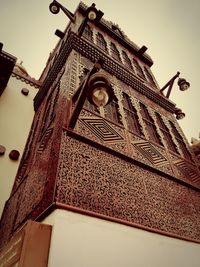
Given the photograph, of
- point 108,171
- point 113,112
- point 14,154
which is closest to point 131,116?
point 113,112

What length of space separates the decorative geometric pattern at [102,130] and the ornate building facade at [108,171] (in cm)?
3

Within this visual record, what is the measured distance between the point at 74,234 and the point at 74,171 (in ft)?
3.03

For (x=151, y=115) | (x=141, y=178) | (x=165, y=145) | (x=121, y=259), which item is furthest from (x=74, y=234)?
(x=151, y=115)

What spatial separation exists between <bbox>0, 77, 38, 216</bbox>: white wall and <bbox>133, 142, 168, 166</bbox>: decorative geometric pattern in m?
3.00

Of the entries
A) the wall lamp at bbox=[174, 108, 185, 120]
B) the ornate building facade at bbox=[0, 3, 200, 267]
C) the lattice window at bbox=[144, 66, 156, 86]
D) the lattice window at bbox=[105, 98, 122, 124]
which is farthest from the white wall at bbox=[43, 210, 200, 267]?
the lattice window at bbox=[144, 66, 156, 86]

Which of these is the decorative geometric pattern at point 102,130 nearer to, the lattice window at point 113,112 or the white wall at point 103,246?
the lattice window at point 113,112

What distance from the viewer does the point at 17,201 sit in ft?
13.0

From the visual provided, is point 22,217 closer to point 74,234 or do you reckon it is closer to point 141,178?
point 74,234

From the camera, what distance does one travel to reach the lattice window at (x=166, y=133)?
19.2 feet

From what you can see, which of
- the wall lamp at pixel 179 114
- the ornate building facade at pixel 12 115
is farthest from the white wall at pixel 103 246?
the wall lamp at pixel 179 114

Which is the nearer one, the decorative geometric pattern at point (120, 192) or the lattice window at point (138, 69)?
the decorative geometric pattern at point (120, 192)

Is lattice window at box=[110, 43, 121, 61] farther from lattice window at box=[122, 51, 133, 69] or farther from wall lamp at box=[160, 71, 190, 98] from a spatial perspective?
wall lamp at box=[160, 71, 190, 98]

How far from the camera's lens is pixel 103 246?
7.93 feet

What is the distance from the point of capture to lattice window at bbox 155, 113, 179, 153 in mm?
5842
